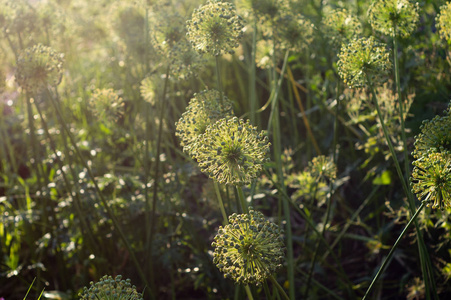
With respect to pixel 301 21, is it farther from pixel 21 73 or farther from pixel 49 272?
pixel 49 272

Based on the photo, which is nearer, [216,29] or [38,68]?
[216,29]

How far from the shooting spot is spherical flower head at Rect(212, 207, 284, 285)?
3.58ft

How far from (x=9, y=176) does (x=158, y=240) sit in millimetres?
1534

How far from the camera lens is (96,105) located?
2.04 m

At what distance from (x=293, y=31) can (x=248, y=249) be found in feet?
3.86

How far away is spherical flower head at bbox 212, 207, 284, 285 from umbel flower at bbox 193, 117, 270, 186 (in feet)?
0.37

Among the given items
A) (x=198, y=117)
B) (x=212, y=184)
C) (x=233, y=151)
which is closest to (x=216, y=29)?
(x=198, y=117)

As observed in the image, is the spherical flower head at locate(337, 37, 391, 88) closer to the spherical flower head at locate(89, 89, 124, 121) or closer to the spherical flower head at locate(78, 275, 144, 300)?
the spherical flower head at locate(78, 275, 144, 300)

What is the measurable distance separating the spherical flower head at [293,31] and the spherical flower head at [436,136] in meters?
0.85

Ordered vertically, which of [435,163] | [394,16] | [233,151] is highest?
[394,16]

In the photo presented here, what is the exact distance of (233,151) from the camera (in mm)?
1158

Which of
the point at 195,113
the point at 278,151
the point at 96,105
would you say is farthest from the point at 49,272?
the point at 195,113

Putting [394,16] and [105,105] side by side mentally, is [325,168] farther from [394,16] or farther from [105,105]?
[105,105]

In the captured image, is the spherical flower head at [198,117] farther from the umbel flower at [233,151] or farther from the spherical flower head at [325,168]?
the spherical flower head at [325,168]
